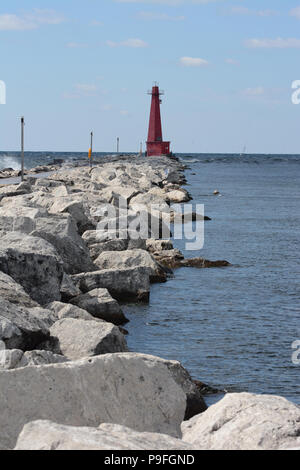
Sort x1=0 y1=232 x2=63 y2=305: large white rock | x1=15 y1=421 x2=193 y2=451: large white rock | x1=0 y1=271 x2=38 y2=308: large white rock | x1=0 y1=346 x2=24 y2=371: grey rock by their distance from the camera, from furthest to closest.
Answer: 1. x1=0 y1=232 x2=63 y2=305: large white rock
2. x1=0 y1=271 x2=38 y2=308: large white rock
3. x1=0 y1=346 x2=24 y2=371: grey rock
4. x1=15 y1=421 x2=193 y2=451: large white rock

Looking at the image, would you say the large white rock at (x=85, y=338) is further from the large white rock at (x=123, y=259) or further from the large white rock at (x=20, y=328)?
the large white rock at (x=123, y=259)

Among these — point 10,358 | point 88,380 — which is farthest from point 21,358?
point 88,380

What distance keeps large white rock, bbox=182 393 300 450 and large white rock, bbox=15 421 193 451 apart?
1.59 ft

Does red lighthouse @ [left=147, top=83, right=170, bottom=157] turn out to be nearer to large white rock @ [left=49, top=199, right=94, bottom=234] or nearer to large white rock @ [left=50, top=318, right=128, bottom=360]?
large white rock @ [left=49, top=199, right=94, bottom=234]

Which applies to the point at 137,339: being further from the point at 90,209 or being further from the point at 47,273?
the point at 90,209

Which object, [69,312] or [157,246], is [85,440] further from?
[157,246]

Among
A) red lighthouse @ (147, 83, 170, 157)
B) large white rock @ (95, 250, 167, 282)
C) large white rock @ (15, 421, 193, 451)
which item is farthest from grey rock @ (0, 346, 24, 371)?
red lighthouse @ (147, 83, 170, 157)

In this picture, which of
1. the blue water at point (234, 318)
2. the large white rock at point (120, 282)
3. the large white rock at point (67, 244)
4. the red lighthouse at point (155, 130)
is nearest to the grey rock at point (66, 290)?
the blue water at point (234, 318)

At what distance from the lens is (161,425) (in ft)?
15.6

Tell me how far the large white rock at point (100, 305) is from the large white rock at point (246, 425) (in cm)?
414

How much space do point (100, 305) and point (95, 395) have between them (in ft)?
14.5

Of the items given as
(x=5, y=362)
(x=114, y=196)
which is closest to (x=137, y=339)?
(x=5, y=362)

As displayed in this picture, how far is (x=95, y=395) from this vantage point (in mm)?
4547

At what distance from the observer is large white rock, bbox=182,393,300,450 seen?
422 cm
